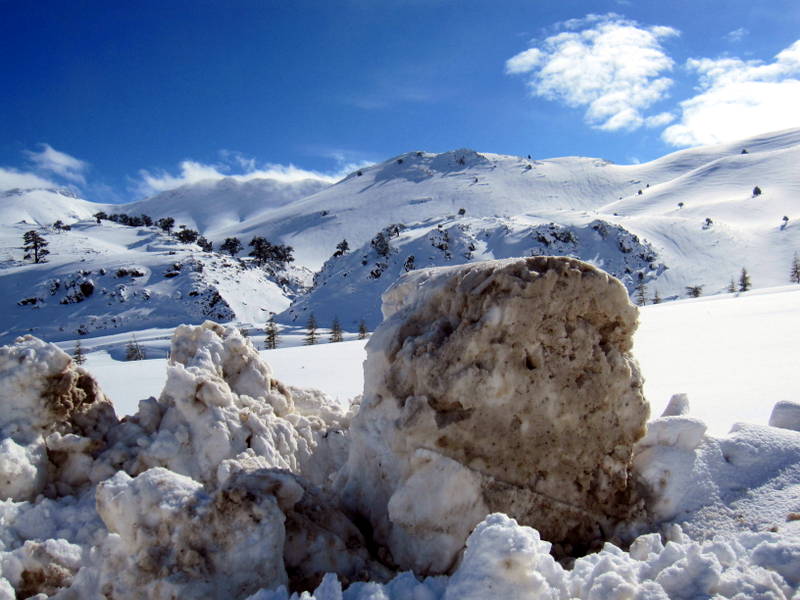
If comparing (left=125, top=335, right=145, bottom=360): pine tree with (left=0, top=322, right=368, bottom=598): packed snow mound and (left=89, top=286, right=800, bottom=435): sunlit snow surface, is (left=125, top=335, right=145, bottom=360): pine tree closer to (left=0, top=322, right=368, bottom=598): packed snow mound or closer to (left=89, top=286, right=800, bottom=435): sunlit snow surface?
(left=89, top=286, right=800, bottom=435): sunlit snow surface

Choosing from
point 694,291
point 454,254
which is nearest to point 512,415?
point 694,291

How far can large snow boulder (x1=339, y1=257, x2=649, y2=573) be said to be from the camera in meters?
2.57

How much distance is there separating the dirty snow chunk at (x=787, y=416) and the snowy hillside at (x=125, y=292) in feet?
119

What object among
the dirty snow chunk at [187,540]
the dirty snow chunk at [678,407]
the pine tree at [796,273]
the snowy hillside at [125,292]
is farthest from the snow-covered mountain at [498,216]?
the dirty snow chunk at [187,540]

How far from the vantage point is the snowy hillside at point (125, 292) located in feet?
125

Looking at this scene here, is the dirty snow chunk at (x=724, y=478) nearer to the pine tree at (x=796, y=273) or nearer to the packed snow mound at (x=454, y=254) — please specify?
the packed snow mound at (x=454, y=254)

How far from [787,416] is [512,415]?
5.50ft

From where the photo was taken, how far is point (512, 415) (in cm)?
264

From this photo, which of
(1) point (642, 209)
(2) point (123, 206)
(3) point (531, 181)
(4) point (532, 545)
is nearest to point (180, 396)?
(4) point (532, 545)

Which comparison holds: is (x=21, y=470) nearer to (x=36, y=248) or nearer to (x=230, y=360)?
(x=230, y=360)

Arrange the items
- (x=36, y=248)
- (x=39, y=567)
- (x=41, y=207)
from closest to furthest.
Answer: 1. (x=39, y=567)
2. (x=36, y=248)
3. (x=41, y=207)

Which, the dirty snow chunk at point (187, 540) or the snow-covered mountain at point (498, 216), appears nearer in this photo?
the dirty snow chunk at point (187, 540)

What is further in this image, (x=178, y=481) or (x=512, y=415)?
(x=512, y=415)

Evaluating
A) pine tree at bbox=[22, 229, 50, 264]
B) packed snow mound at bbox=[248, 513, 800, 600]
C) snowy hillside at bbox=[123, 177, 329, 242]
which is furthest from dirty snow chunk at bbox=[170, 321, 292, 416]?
snowy hillside at bbox=[123, 177, 329, 242]
